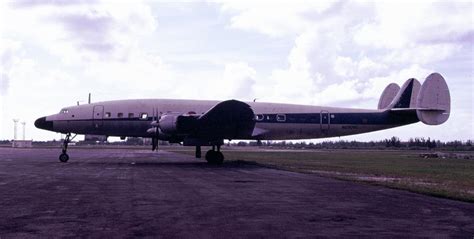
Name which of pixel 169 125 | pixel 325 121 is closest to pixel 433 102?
pixel 325 121

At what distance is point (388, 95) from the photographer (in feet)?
125

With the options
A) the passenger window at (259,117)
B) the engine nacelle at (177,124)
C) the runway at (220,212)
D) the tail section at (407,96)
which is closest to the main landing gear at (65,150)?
the engine nacelle at (177,124)

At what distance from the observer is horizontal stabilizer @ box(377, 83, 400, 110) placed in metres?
37.8

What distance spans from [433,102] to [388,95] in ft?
14.0

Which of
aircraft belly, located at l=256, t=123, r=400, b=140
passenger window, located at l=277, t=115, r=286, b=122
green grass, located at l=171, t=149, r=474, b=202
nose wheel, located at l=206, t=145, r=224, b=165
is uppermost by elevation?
passenger window, located at l=277, t=115, r=286, b=122

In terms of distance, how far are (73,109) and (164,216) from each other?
82.7 feet

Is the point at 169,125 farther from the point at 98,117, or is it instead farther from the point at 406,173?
the point at 406,173

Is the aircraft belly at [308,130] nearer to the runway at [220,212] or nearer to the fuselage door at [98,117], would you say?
the fuselage door at [98,117]

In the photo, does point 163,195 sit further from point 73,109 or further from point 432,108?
point 432,108

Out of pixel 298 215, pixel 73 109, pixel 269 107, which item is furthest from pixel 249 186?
pixel 73 109

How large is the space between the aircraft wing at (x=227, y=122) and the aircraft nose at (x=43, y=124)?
10.3 metres

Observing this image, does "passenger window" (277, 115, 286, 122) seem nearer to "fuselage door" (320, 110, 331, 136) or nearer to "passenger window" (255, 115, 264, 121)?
"passenger window" (255, 115, 264, 121)

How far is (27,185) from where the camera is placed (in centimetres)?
1655

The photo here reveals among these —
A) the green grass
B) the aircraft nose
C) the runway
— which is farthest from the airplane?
the runway
